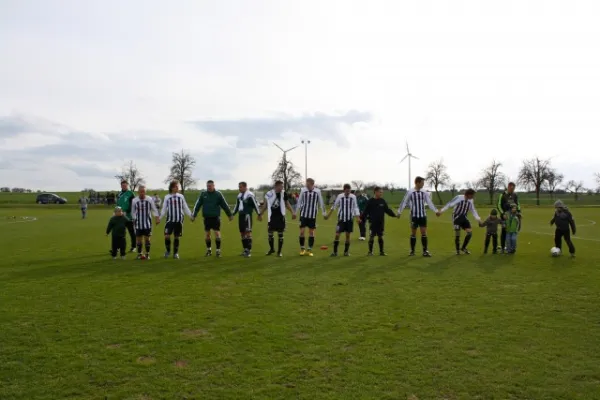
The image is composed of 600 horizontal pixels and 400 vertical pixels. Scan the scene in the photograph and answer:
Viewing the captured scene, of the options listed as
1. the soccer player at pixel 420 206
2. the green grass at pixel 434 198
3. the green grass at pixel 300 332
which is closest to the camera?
the green grass at pixel 300 332

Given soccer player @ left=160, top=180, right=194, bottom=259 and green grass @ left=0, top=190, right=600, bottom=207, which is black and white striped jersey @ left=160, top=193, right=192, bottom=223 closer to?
soccer player @ left=160, top=180, right=194, bottom=259

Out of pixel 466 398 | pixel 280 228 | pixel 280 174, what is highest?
pixel 280 174

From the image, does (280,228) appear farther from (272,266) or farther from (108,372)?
(108,372)

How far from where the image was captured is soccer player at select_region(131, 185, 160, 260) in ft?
45.5

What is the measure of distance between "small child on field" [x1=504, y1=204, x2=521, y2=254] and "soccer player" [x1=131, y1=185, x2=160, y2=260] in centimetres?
1078

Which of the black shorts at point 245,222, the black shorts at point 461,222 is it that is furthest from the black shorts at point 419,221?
the black shorts at point 245,222

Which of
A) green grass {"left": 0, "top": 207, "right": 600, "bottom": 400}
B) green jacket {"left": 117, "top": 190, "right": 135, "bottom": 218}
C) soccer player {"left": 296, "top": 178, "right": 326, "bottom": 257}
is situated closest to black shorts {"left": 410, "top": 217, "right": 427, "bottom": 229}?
green grass {"left": 0, "top": 207, "right": 600, "bottom": 400}

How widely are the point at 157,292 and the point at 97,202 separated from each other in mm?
79928

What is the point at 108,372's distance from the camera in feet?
16.9

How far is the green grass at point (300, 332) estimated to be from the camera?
15.9ft

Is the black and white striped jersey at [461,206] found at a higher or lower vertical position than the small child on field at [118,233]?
higher

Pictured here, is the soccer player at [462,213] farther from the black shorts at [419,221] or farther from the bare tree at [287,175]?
the bare tree at [287,175]

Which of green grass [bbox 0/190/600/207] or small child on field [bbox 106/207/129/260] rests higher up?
green grass [bbox 0/190/600/207]

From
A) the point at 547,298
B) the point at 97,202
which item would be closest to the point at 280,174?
the point at 97,202
